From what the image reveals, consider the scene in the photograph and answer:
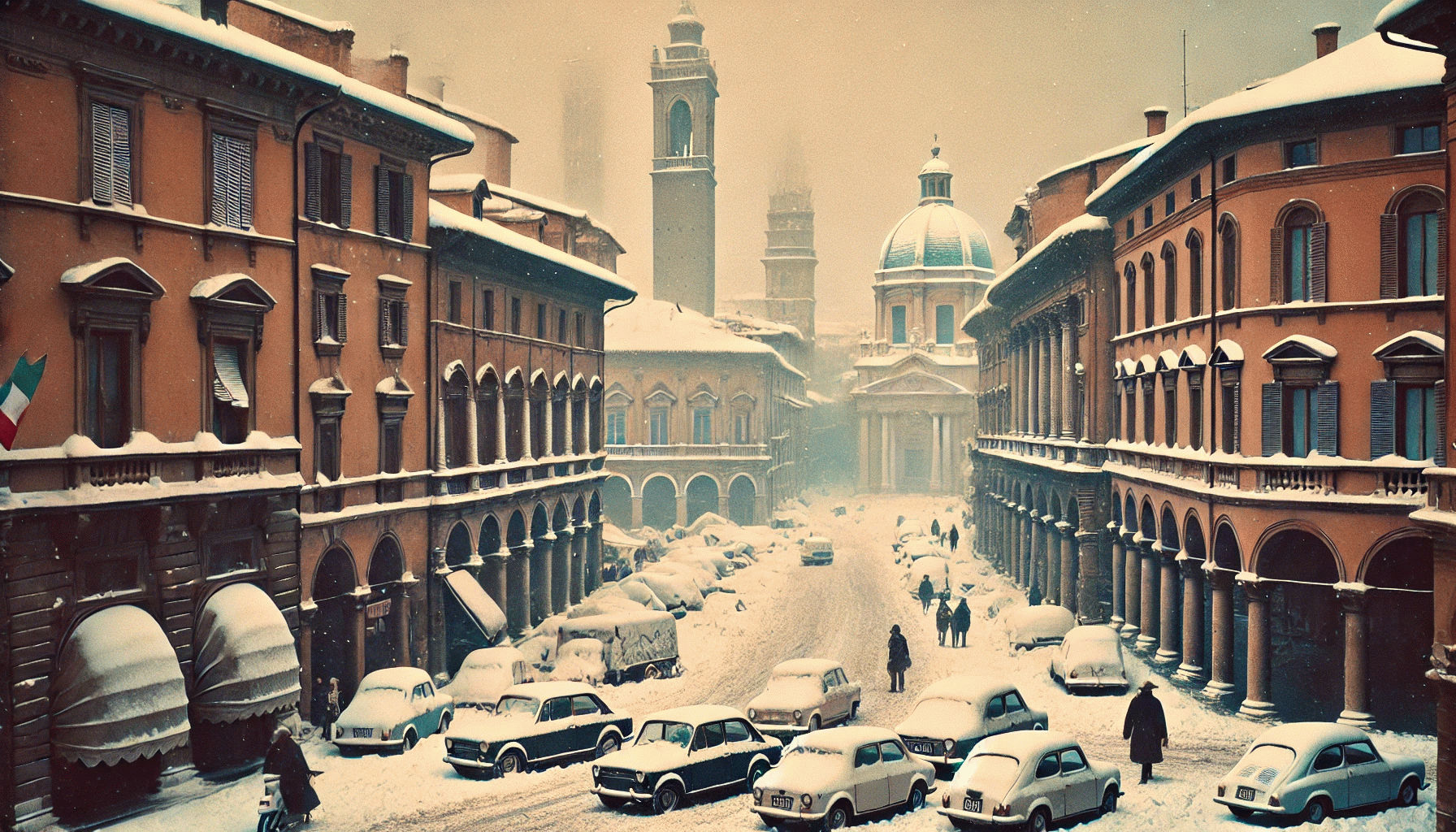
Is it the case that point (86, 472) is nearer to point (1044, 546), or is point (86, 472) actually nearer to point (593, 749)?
point (593, 749)

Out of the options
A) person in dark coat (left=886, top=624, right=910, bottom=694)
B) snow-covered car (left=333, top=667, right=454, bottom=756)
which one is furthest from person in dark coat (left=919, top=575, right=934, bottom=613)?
snow-covered car (left=333, top=667, right=454, bottom=756)

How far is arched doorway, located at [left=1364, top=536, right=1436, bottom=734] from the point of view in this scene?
27.8m

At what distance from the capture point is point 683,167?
330 ft

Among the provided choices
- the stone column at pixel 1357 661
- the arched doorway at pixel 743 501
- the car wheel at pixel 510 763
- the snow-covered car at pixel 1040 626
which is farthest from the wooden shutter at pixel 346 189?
the arched doorway at pixel 743 501

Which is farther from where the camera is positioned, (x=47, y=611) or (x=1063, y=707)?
(x=1063, y=707)

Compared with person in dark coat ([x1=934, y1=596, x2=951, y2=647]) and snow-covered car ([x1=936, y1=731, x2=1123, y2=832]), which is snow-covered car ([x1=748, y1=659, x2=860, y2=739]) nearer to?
snow-covered car ([x1=936, y1=731, x2=1123, y2=832])

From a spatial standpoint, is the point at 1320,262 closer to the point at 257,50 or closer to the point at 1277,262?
the point at 1277,262

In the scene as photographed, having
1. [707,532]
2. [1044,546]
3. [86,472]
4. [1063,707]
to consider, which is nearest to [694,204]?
[707,532]

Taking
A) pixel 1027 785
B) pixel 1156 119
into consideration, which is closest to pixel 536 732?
pixel 1027 785

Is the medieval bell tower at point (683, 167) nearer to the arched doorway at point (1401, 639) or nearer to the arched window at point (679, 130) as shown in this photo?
the arched window at point (679, 130)

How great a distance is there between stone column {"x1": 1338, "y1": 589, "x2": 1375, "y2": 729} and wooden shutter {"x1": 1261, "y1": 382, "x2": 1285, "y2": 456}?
3527 millimetres

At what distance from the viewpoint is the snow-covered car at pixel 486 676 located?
96.0 feet

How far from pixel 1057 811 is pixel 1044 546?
30623mm

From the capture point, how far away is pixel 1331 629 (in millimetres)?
30219
